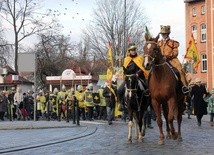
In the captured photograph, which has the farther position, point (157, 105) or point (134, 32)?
point (134, 32)

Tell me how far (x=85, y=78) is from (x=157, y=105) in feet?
137

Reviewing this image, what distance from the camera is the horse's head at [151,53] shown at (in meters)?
13.4

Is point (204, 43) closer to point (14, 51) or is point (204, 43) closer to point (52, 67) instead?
point (52, 67)

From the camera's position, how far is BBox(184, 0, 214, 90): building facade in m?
69.4

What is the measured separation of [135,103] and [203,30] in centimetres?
6129

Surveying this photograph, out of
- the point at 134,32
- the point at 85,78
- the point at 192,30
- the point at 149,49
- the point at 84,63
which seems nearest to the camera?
the point at 149,49

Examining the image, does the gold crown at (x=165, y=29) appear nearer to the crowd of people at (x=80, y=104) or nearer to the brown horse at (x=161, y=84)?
the brown horse at (x=161, y=84)

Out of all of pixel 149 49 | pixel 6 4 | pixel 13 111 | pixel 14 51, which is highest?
pixel 6 4

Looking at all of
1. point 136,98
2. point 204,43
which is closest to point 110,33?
point 204,43

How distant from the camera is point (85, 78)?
5566cm

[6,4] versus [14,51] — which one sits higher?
[6,4]

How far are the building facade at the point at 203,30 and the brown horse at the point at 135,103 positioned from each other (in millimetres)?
50533

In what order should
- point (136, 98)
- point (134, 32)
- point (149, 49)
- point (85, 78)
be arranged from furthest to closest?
point (134, 32) → point (85, 78) → point (136, 98) → point (149, 49)

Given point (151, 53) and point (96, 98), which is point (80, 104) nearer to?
point (96, 98)
